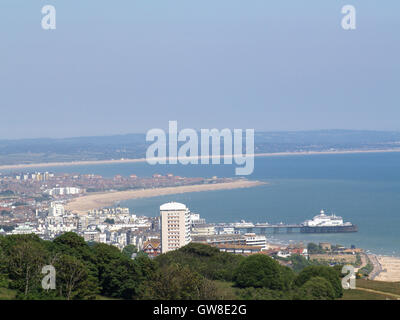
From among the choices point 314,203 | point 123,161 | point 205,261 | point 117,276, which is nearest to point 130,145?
point 123,161

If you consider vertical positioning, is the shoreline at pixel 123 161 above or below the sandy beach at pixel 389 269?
above

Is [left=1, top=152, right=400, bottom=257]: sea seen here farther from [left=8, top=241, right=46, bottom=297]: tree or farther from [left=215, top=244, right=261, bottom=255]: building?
[left=8, top=241, right=46, bottom=297]: tree

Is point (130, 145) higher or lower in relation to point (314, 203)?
higher

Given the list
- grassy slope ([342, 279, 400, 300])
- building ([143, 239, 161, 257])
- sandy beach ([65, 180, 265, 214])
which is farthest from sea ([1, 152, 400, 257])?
grassy slope ([342, 279, 400, 300])

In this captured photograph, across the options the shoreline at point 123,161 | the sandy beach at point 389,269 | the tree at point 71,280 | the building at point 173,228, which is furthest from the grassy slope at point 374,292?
the shoreline at point 123,161

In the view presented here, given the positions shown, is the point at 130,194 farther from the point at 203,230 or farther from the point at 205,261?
the point at 205,261

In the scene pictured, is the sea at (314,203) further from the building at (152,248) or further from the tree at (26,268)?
the tree at (26,268)

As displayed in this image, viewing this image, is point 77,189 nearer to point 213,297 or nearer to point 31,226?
point 31,226
